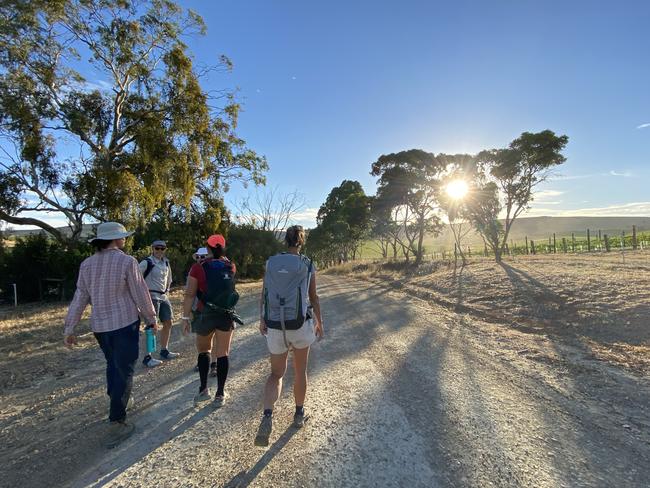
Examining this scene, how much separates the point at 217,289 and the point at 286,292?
1125mm

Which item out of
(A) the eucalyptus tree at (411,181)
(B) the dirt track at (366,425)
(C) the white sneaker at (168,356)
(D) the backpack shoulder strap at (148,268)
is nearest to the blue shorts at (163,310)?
(D) the backpack shoulder strap at (148,268)

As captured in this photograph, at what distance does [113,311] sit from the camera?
3.40 meters

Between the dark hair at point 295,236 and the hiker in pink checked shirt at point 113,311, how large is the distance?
4.91ft

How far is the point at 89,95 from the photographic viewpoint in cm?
1416

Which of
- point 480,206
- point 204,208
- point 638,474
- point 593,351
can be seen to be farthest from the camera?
point 480,206

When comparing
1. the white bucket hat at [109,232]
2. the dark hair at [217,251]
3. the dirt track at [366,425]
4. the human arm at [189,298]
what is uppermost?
the white bucket hat at [109,232]

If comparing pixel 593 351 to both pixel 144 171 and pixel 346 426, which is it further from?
pixel 144 171

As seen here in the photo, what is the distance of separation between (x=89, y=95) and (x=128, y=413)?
14507 mm

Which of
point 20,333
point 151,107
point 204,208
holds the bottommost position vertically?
point 20,333

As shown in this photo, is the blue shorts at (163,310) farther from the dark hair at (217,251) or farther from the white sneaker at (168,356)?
the dark hair at (217,251)

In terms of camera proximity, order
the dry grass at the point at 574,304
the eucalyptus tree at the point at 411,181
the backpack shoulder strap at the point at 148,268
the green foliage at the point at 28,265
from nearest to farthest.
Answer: the backpack shoulder strap at the point at 148,268 → the dry grass at the point at 574,304 → the green foliage at the point at 28,265 → the eucalyptus tree at the point at 411,181

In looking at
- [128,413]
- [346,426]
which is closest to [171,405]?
[128,413]

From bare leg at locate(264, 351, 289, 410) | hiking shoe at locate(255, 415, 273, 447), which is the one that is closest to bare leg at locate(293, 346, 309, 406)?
bare leg at locate(264, 351, 289, 410)

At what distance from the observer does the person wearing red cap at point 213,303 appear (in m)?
4.01
